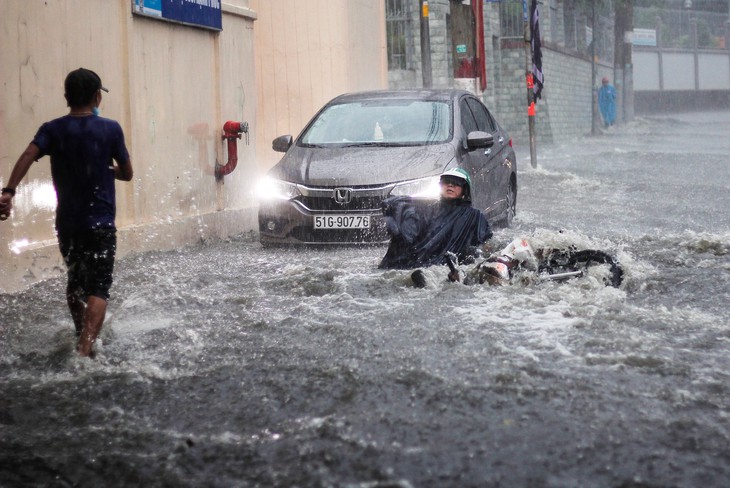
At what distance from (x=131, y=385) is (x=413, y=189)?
4837 millimetres

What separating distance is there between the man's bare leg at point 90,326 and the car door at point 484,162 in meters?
5.00

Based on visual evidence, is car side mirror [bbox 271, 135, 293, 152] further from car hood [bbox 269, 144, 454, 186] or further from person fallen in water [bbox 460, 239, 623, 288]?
person fallen in water [bbox 460, 239, 623, 288]

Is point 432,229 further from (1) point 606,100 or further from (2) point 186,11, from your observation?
(1) point 606,100

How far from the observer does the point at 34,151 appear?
595 centimetres

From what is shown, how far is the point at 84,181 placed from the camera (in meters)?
6.01

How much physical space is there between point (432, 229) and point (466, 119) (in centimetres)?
314

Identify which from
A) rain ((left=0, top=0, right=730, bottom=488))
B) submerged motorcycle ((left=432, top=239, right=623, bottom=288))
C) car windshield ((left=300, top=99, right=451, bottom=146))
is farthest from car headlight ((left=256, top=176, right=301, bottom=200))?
submerged motorcycle ((left=432, top=239, right=623, bottom=288))

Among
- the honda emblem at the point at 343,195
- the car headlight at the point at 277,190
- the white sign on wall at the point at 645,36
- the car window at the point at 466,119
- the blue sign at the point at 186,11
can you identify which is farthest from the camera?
the white sign on wall at the point at 645,36

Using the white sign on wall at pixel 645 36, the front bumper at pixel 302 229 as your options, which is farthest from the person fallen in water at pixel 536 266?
the white sign on wall at pixel 645 36

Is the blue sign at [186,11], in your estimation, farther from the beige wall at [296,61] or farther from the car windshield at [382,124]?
the beige wall at [296,61]

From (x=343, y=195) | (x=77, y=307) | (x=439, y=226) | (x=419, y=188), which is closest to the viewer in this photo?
(x=77, y=307)

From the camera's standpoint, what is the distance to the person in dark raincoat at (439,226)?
8258mm

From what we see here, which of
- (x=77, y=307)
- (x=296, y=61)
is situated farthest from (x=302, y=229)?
(x=296, y=61)

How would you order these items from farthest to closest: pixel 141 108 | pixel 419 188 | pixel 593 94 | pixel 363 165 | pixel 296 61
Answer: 1. pixel 593 94
2. pixel 296 61
3. pixel 141 108
4. pixel 363 165
5. pixel 419 188
